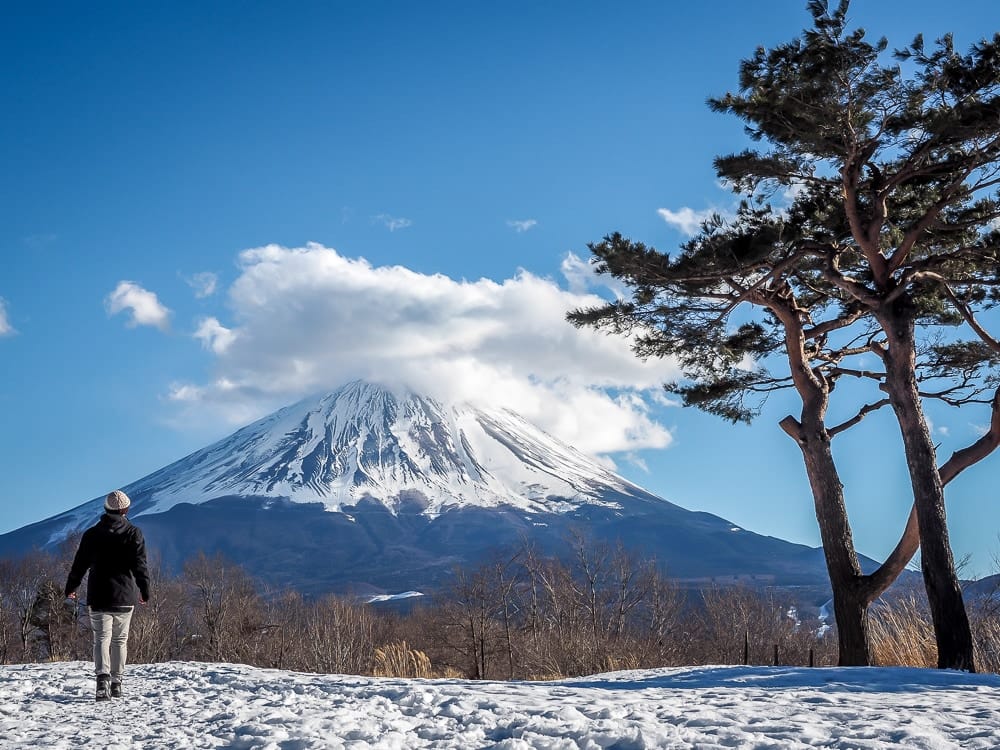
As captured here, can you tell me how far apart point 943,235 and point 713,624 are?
37403mm

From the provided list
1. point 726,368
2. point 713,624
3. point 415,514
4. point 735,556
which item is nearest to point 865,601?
point 726,368

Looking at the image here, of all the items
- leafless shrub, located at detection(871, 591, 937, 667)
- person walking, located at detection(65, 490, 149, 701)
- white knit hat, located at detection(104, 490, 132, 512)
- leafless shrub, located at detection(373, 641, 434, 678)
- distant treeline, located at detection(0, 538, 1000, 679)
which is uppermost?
white knit hat, located at detection(104, 490, 132, 512)

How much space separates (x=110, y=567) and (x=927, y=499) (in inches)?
302

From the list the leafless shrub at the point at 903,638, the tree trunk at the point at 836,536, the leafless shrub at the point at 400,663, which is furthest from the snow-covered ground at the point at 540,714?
the leafless shrub at the point at 400,663

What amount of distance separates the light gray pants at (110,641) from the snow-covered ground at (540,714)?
25 centimetres

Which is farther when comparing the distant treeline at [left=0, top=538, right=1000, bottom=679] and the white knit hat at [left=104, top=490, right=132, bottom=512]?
the distant treeline at [left=0, top=538, right=1000, bottom=679]

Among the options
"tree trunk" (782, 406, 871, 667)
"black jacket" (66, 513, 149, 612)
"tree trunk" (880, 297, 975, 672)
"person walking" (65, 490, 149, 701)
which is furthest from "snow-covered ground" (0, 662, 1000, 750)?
"tree trunk" (782, 406, 871, 667)

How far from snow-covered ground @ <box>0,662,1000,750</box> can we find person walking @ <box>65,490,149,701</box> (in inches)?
18.2

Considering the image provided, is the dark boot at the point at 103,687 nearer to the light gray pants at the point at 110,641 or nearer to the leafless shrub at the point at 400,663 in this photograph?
the light gray pants at the point at 110,641

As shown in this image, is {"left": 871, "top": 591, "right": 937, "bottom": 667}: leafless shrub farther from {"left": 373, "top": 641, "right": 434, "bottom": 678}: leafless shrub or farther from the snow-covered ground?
{"left": 373, "top": 641, "right": 434, "bottom": 678}: leafless shrub

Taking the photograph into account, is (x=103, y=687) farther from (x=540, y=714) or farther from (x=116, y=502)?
(x=540, y=714)

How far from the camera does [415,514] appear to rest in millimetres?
196375

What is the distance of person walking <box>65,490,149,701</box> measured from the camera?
21.3 ft

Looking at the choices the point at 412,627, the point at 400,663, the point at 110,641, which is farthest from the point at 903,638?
the point at 412,627
